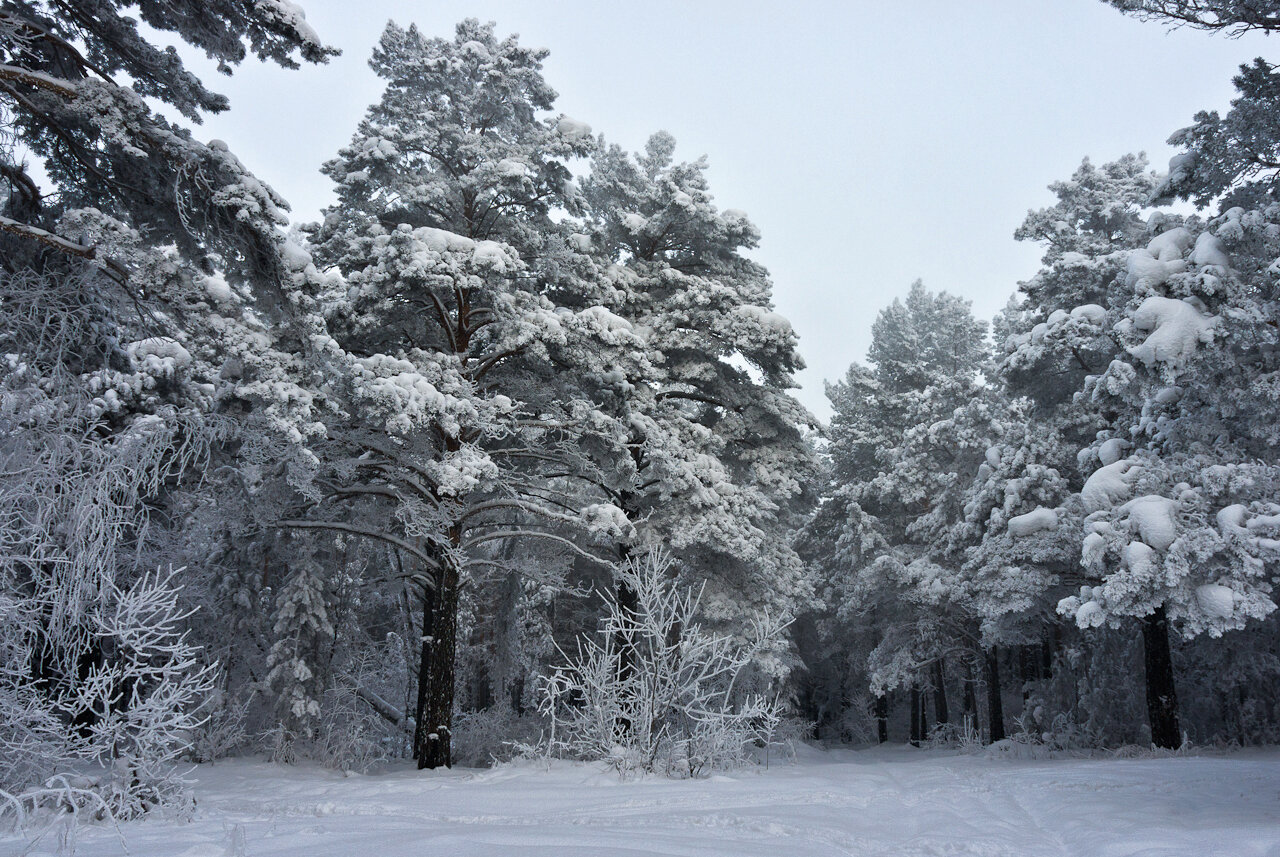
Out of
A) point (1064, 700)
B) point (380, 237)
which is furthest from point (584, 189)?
point (1064, 700)

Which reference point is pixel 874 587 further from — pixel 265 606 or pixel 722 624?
pixel 265 606

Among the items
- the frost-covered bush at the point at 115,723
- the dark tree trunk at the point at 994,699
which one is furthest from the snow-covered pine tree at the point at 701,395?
the frost-covered bush at the point at 115,723

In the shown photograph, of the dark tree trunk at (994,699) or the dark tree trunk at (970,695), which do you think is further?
the dark tree trunk at (970,695)

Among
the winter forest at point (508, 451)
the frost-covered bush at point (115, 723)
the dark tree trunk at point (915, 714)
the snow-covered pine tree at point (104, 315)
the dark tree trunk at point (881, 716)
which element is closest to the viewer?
the frost-covered bush at point (115, 723)

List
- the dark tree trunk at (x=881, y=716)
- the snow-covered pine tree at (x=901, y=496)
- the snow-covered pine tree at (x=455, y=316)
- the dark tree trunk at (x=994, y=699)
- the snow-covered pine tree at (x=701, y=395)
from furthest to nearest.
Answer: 1. the dark tree trunk at (x=881, y=716)
2. the snow-covered pine tree at (x=901, y=496)
3. the dark tree trunk at (x=994, y=699)
4. the snow-covered pine tree at (x=701, y=395)
5. the snow-covered pine tree at (x=455, y=316)

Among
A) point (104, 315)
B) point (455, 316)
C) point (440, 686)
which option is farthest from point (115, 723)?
point (455, 316)

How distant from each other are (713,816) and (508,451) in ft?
26.3

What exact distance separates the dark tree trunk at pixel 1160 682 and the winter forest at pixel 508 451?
7 centimetres

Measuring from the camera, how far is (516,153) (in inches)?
523

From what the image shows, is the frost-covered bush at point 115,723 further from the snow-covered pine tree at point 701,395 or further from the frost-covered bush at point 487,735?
the frost-covered bush at point 487,735

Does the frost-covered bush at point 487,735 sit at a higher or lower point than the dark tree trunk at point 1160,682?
lower

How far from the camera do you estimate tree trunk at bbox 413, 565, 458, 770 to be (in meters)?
11.5

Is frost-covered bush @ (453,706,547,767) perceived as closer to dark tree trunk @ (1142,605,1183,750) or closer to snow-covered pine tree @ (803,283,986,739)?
snow-covered pine tree @ (803,283,986,739)

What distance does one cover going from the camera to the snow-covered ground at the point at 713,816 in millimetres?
4094
